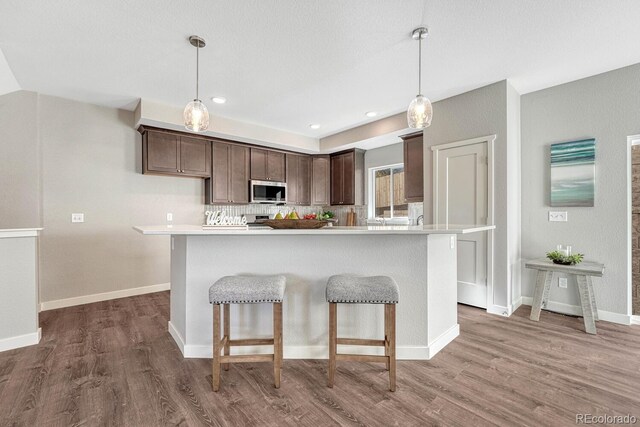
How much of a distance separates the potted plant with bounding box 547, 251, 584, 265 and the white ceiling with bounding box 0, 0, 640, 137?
74.6 inches

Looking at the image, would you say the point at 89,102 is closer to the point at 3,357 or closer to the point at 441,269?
the point at 3,357

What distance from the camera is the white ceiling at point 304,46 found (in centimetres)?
210

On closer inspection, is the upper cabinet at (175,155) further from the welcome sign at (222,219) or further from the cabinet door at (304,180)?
the cabinet door at (304,180)

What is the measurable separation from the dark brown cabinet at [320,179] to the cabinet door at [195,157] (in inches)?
83.1

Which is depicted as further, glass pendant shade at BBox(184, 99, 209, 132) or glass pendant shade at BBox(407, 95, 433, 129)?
glass pendant shade at BBox(184, 99, 209, 132)

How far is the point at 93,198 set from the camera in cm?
383

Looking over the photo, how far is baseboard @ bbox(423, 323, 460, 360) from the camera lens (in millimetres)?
2315

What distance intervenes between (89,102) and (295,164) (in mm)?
3190

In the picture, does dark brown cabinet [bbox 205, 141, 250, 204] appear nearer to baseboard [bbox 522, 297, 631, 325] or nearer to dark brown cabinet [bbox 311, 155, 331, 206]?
dark brown cabinet [bbox 311, 155, 331, 206]

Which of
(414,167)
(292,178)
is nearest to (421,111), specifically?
(414,167)

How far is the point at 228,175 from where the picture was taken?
15.8 feet

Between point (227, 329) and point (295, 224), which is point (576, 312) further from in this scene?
point (227, 329)

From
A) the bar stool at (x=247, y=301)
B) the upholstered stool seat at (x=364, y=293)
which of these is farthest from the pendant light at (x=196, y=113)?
the upholstered stool seat at (x=364, y=293)
